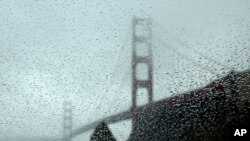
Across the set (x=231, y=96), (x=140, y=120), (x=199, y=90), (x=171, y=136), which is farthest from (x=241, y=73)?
(x=140, y=120)

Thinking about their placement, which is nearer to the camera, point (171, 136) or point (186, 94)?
point (186, 94)

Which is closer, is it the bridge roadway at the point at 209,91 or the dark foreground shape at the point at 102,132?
the bridge roadway at the point at 209,91

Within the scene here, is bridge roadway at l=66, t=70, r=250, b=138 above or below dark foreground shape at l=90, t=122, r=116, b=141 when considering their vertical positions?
above

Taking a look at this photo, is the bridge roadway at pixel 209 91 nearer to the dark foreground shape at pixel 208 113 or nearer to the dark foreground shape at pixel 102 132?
the dark foreground shape at pixel 208 113

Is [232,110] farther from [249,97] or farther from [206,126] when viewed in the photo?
[206,126]

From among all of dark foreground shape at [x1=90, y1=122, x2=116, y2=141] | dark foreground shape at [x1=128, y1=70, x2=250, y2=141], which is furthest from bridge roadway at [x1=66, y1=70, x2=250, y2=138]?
dark foreground shape at [x1=90, y1=122, x2=116, y2=141]

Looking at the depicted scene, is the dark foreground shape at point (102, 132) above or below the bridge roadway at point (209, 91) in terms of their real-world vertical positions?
below

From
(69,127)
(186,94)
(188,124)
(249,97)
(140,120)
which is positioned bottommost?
(69,127)

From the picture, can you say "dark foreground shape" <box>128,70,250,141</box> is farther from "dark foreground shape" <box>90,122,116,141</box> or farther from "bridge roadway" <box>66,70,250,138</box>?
"dark foreground shape" <box>90,122,116,141</box>

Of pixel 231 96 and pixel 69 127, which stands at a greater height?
pixel 231 96

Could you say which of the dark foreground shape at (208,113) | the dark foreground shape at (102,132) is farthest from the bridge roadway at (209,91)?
the dark foreground shape at (102,132)

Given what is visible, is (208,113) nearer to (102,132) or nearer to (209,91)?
(209,91)
